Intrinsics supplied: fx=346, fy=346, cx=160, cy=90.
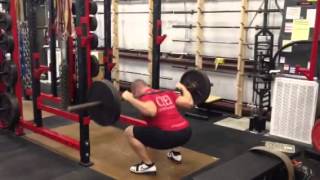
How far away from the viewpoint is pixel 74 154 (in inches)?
141

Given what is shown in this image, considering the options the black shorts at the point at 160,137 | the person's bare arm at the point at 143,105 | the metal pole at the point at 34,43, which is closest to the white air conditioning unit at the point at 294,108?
the black shorts at the point at 160,137

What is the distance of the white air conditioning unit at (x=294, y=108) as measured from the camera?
3.69 meters

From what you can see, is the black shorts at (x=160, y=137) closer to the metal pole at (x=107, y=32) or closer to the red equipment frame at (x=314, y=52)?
the red equipment frame at (x=314, y=52)

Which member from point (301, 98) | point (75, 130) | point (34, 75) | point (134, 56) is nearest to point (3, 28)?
point (34, 75)

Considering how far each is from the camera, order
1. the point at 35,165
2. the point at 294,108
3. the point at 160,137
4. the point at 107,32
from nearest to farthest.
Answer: the point at 160,137, the point at 35,165, the point at 294,108, the point at 107,32

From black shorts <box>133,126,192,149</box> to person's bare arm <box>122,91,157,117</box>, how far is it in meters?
0.18

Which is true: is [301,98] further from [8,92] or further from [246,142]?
[8,92]

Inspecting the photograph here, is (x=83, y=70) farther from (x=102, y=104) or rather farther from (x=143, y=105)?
(x=143, y=105)

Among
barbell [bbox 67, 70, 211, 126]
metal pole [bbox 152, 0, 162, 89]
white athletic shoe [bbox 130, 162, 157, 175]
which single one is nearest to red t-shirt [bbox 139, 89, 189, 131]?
barbell [bbox 67, 70, 211, 126]

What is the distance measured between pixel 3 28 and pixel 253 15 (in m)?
3.27

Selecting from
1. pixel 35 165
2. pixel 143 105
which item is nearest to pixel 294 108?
pixel 143 105

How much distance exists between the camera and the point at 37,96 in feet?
13.4

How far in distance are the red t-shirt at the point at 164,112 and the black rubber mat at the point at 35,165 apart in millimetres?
700

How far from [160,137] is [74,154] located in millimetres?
1197
